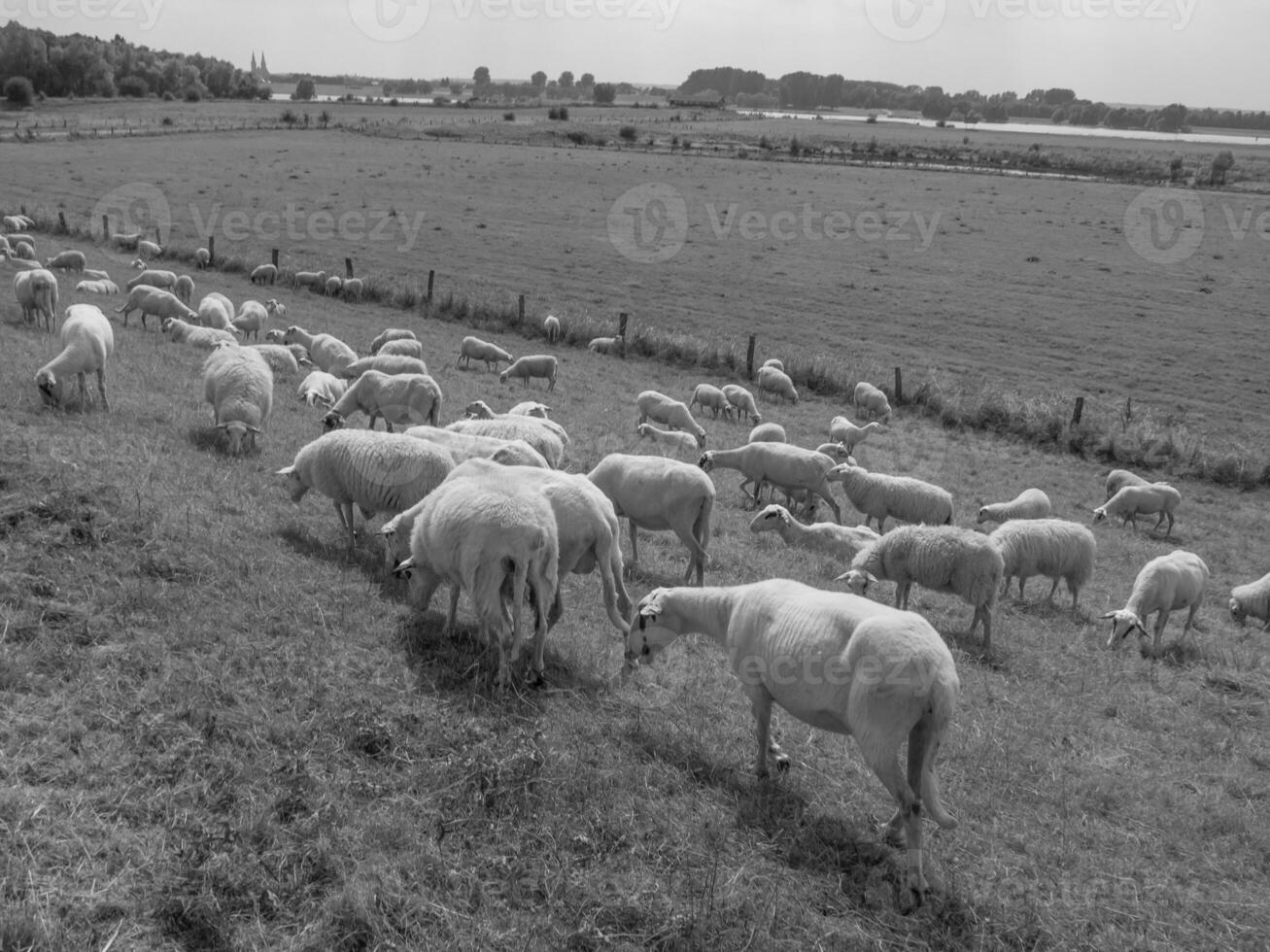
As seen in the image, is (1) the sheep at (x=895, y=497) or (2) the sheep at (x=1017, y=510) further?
(2) the sheep at (x=1017, y=510)

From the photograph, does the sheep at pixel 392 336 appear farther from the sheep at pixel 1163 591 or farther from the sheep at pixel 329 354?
the sheep at pixel 1163 591

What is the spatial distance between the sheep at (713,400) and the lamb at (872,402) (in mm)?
4274

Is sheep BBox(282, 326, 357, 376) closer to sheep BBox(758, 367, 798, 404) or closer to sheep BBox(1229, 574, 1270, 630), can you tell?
sheep BBox(758, 367, 798, 404)

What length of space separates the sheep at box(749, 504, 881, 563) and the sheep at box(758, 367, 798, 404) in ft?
42.4

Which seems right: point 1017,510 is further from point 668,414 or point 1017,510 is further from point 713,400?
point 713,400

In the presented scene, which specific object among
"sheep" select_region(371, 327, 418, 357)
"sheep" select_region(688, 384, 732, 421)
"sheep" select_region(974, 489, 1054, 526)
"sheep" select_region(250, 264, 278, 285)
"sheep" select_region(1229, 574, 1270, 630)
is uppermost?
"sheep" select_region(250, 264, 278, 285)

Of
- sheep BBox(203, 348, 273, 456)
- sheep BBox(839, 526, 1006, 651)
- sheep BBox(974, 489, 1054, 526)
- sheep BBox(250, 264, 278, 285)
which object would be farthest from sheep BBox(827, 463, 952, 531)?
sheep BBox(250, 264, 278, 285)

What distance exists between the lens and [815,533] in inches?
540

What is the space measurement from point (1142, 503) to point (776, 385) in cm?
1039

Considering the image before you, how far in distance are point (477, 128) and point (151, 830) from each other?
103 metres

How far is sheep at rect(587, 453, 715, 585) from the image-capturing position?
11328mm

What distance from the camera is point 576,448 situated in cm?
1634

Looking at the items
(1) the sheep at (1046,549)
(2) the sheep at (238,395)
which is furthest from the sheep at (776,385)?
(2) the sheep at (238,395)

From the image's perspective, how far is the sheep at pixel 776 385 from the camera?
26375 millimetres
